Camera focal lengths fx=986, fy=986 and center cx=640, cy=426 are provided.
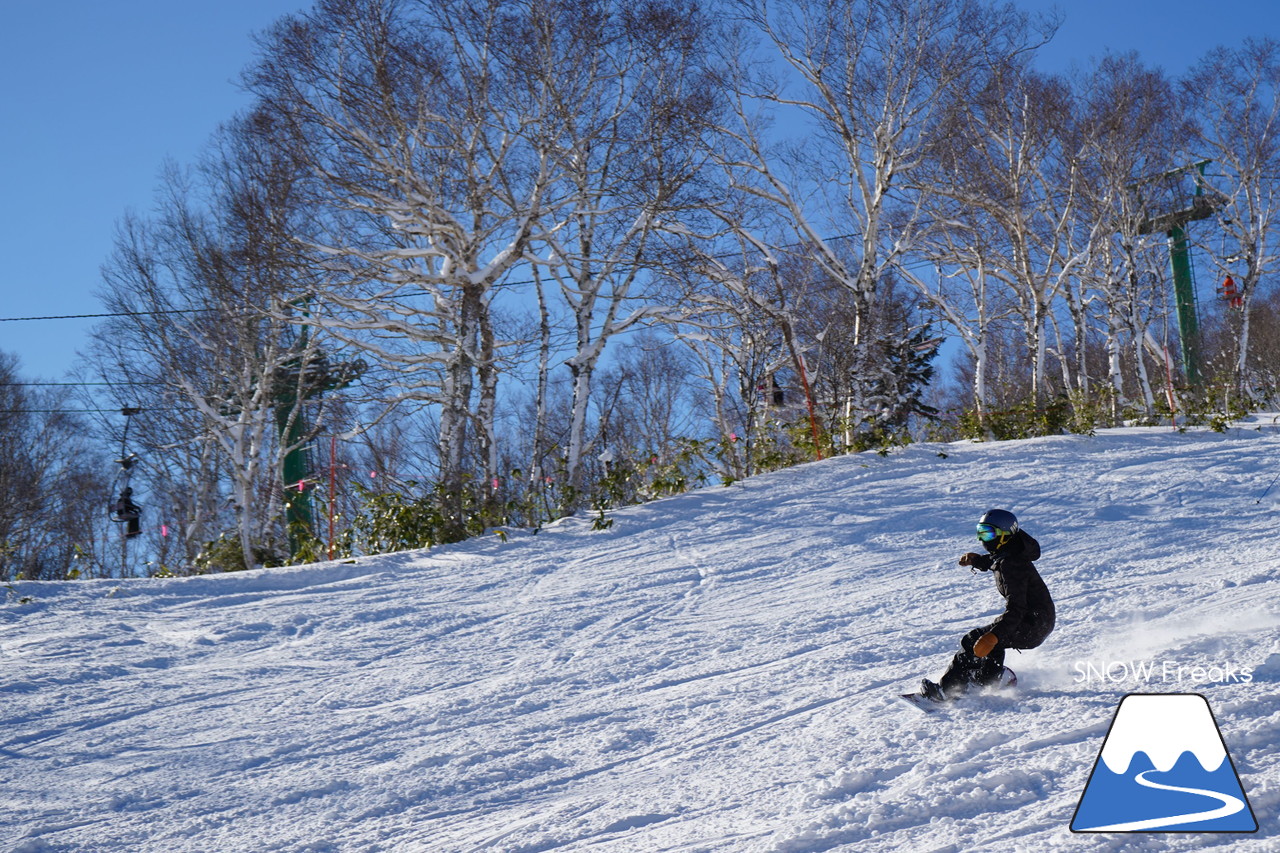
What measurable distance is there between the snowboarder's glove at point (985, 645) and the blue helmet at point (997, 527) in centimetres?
50

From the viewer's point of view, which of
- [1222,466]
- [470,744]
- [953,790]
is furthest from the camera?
[1222,466]

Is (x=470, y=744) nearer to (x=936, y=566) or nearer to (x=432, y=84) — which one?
(x=936, y=566)

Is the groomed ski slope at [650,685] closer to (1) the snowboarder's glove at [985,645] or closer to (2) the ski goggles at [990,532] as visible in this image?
(1) the snowboarder's glove at [985,645]

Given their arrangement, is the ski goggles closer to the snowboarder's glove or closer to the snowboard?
the snowboarder's glove

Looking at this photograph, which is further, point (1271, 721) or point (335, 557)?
point (335, 557)

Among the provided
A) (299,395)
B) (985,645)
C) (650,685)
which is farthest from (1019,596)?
(299,395)

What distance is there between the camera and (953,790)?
13.6 ft

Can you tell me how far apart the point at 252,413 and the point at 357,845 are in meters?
16.3

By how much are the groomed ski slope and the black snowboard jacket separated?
0.35 m

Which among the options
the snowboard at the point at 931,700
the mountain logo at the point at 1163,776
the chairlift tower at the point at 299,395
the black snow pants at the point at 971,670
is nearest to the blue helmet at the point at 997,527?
the black snow pants at the point at 971,670

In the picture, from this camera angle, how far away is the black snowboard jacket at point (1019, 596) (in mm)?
5199

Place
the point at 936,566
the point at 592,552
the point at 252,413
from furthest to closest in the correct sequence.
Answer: the point at 252,413 → the point at 592,552 → the point at 936,566

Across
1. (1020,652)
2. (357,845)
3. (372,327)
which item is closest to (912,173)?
(372,327)

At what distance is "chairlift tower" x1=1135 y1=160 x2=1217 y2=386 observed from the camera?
18.7m
